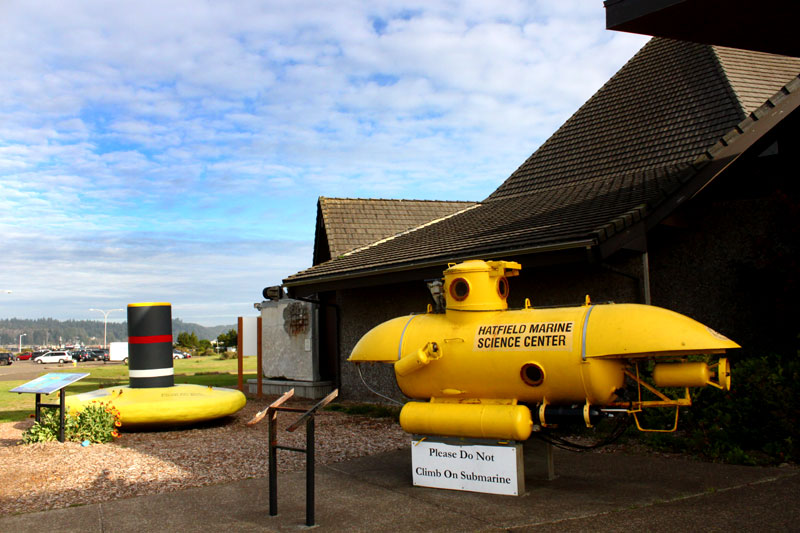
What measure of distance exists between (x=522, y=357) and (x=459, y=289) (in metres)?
1.04

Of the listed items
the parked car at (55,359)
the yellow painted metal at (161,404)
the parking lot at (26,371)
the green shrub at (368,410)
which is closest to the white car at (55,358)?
the parked car at (55,359)

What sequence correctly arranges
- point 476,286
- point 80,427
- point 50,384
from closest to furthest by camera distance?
point 476,286
point 80,427
point 50,384

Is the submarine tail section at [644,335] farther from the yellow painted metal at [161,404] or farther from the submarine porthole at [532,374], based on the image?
the yellow painted metal at [161,404]

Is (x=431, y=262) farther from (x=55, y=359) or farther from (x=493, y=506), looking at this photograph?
(x=55, y=359)

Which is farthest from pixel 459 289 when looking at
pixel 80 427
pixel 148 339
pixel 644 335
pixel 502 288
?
pixel 148 339

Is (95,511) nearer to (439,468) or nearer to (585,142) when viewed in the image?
(439,468)

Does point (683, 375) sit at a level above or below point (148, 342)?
below

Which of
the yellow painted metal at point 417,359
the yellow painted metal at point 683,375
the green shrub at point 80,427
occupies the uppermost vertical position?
the yellow painted metal at point 417,359

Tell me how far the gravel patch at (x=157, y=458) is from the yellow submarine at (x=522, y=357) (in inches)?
98.9

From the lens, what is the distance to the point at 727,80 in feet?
45.3

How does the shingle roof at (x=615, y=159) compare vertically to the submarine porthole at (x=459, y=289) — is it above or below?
above

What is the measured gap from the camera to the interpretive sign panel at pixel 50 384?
35.6ft

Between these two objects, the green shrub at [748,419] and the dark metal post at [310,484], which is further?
the green shrub at [748,419]

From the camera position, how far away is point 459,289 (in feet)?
24.6
